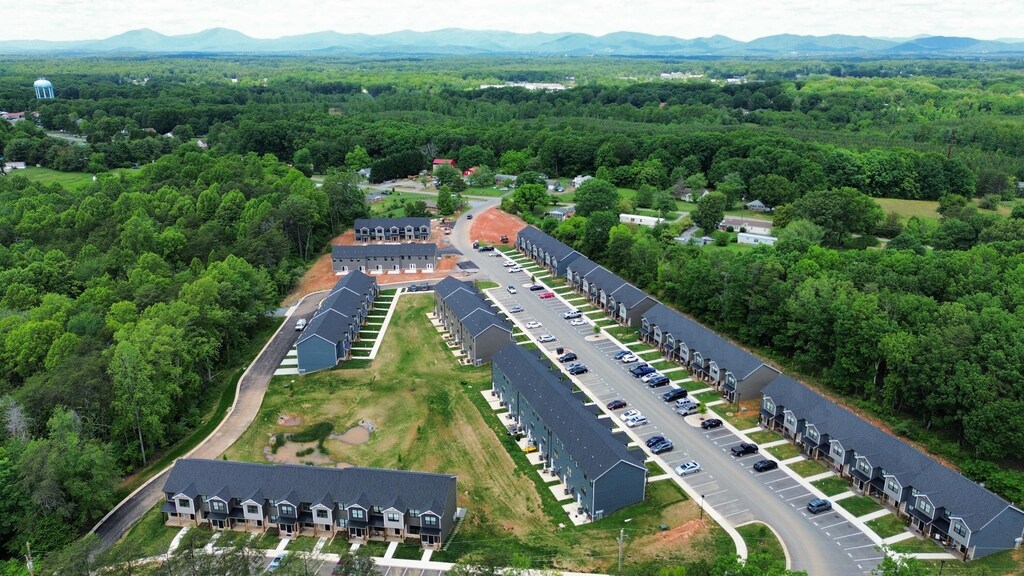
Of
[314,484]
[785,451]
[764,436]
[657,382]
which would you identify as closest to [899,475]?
[785,451]

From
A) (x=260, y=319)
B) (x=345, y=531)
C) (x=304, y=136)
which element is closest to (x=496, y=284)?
(x=260, y=319)

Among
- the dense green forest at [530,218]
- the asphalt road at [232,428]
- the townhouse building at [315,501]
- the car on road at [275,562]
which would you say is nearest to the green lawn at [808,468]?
the dense green forest at [530,218]

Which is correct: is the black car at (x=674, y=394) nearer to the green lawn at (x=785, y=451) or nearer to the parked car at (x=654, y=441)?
the parked car at (x=654, y=441)

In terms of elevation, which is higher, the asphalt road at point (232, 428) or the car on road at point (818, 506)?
the car on road at point (818, 506)

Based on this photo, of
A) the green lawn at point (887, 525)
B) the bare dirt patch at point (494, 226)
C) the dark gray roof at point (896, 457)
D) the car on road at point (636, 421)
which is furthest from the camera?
the bare dirt patch at point (494, 226)

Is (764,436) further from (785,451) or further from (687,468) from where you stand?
(687,468)

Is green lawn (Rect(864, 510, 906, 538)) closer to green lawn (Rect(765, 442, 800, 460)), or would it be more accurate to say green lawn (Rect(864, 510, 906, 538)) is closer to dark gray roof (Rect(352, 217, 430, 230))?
green lawn (Rect(765, 442, 800, 460))
